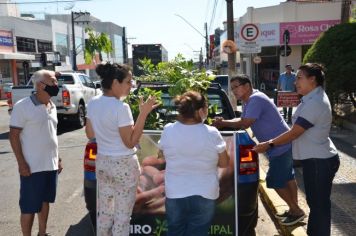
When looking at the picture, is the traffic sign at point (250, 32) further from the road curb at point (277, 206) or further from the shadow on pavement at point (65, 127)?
the road curb at point (277, 206)

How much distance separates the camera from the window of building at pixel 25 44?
38.9 metres

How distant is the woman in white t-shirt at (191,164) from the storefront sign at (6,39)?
35.5 meters

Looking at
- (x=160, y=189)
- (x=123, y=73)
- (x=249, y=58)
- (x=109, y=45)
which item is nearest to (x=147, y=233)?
(x=160, y=189)

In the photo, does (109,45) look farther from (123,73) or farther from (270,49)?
(270,49)

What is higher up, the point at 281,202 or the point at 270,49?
the point at 270,49

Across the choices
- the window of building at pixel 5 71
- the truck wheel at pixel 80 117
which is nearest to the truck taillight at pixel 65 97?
the truck wheel at pixel 80 117

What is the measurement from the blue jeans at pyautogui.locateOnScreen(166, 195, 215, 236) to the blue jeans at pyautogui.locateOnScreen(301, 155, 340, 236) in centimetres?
112

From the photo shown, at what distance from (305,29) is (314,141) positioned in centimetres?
2339

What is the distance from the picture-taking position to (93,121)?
3.41m

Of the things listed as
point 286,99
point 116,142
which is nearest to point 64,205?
point 116,142

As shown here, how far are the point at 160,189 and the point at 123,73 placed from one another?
1088 millimetres

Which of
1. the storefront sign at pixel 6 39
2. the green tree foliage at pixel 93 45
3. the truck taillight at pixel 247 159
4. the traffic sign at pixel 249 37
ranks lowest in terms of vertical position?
the truck taillight at pixel 247 159

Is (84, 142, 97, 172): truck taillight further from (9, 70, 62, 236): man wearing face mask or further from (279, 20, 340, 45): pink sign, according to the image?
(279, 20, 340, 45): pink sign

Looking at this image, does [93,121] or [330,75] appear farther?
[330,75]
